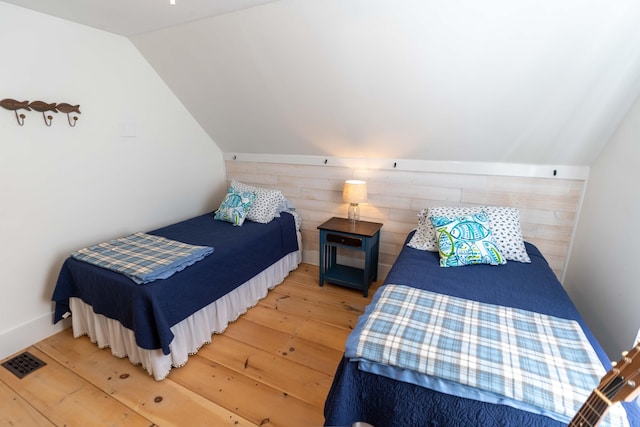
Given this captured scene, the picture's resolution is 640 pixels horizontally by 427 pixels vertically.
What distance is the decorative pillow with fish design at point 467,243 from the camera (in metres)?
1.87

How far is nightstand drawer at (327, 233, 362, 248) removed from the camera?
8.44 feet

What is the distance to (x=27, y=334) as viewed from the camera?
2.00m

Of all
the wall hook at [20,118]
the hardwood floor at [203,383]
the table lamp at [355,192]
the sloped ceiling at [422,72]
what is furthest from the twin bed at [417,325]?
the wall hook at [20,118]

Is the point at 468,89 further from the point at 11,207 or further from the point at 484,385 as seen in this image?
the point at 11,207

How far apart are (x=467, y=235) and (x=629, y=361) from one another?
4.13 feet

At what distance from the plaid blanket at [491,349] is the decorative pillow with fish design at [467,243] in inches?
19.2

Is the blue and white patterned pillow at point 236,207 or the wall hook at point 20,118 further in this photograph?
A: the blue and white patterned pillow at point 236,207

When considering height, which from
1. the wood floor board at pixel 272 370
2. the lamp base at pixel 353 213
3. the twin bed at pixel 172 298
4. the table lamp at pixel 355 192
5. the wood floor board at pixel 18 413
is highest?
the table lamp at pixel 355 192

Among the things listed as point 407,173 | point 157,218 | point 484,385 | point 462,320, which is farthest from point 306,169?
point 484,385

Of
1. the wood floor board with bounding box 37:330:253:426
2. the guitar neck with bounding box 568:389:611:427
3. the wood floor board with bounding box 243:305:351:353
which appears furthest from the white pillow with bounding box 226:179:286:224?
the guitar neck with bounding box 568:389:611:427

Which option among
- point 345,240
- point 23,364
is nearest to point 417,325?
point 345,240

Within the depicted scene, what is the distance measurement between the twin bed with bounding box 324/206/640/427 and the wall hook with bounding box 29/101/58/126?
235cm

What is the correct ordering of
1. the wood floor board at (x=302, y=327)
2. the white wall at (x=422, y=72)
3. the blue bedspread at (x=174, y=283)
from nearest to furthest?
the white wall at (x=422, y=72) < the blue bedspread at (x=174, y=283) < the wood floor board at (x=302, y=327)

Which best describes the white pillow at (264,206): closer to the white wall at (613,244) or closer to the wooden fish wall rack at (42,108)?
the wooden fish wall rack at (42,108)
